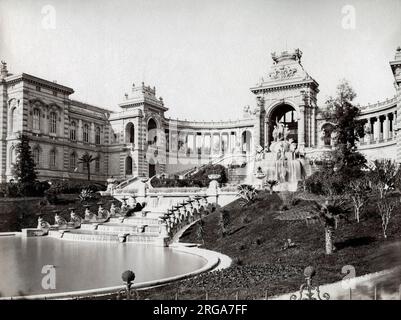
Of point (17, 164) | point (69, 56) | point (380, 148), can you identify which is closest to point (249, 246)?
point (69, 56)

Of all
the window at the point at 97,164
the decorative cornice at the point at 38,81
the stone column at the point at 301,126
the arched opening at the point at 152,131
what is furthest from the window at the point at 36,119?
the stone column at the point at 301,126

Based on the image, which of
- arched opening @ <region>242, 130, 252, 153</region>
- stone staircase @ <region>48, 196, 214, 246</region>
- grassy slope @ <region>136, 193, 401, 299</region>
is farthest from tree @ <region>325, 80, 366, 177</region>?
arched opening @ <region>242, 130, 252, 153</region>

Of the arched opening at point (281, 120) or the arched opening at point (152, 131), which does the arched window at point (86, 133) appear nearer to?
the arched opening at point (152, 131)

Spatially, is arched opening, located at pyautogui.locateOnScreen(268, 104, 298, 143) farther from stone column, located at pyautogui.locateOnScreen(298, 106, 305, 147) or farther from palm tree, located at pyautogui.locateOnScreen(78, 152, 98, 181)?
palm tree, located at pyautogui.locateOnScreen(78, 152, 98, 181)

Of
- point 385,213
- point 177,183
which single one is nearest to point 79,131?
point 177,183

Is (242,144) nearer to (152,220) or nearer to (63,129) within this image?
(63,129)

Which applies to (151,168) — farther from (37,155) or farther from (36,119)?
(36,119)
